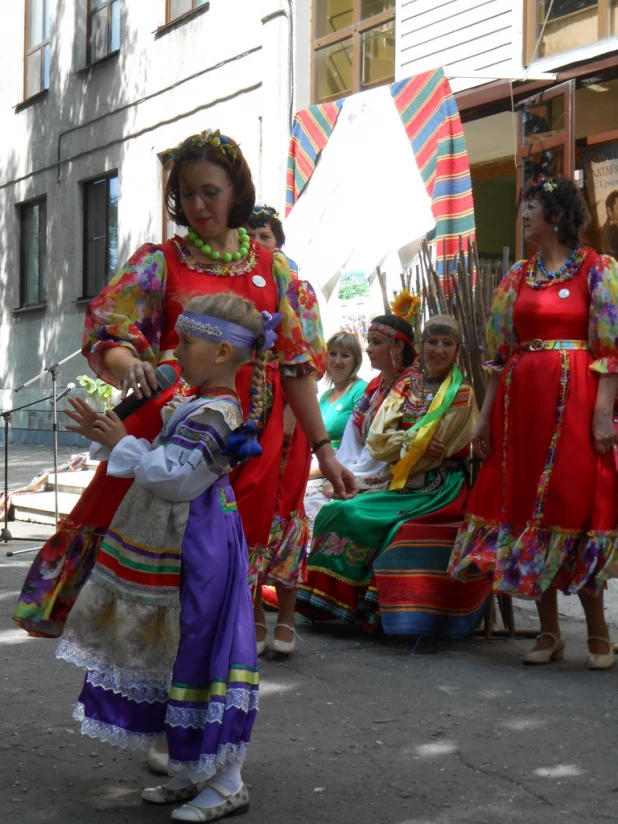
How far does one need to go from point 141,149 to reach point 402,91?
21.0 ft

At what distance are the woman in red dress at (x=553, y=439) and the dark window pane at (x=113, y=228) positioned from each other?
11.7 meters

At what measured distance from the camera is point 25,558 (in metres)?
8.16

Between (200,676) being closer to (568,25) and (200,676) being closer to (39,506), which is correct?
(568,25)

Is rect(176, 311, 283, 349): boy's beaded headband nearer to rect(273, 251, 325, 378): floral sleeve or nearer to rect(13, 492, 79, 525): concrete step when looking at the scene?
rect(273, 251, 325, 378): floral sleeve

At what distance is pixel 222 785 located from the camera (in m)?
3.07

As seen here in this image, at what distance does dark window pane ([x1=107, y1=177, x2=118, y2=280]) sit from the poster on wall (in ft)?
28.4

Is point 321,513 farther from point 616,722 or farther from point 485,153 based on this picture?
point 485,153

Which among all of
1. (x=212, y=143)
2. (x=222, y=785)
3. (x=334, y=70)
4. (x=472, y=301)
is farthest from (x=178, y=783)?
(x=334, y=70)

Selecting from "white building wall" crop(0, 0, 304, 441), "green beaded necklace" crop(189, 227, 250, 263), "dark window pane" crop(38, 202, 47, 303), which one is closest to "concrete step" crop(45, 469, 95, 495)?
"white building wall" crop(0, 0, 304, 441)

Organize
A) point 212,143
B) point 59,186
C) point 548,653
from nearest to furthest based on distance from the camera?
point 212,143 < point 548,653 < point 59,186

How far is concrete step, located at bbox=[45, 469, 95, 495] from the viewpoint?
36.1 ft

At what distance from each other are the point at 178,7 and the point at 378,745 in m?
12.6

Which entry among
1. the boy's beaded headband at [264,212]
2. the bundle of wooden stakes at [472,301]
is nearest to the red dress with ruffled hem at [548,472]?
the bundle of wooden stakes at [472,301]

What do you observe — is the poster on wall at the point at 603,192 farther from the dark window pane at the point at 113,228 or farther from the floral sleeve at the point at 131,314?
the dark window pane at the point at 113,228
